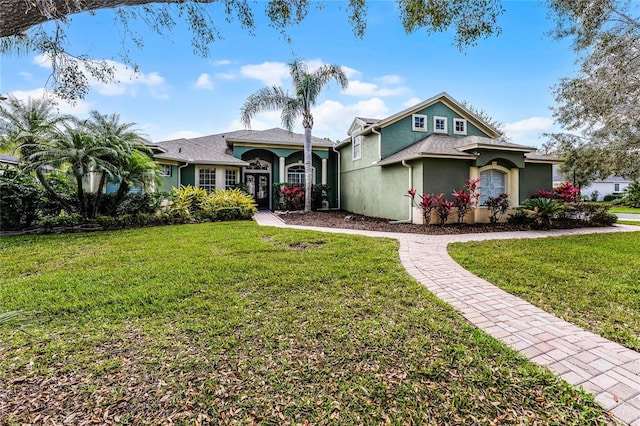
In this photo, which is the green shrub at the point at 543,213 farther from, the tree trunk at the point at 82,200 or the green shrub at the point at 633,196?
the green shrub at the point at 633,196

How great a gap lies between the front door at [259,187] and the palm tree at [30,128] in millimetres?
9450

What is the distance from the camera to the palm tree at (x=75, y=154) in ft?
31.9

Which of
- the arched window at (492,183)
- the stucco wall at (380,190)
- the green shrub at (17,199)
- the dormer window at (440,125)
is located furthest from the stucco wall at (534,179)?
the green shrub at (17,199)

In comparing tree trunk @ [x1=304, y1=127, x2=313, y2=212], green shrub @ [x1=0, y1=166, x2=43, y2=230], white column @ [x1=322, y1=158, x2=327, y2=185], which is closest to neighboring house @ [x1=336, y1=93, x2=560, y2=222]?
white column @ [x1=322, y1=158, x2=327, y2=185]

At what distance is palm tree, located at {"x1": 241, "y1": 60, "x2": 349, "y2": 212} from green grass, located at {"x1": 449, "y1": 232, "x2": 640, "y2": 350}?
423 inches

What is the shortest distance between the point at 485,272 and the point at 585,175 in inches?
1314

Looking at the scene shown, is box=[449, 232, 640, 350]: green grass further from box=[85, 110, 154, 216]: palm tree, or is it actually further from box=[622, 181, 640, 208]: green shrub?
box=[622, 181, 640, 208]: green shrub

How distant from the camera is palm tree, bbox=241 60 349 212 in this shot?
15.0 m

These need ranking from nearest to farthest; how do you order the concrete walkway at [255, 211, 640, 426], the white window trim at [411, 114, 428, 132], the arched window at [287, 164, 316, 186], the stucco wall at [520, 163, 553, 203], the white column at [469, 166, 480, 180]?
the concrete walkway at [255, 211, 640, 426]
the white column at [469, 166, 480, 180]
the stucco wall at [520, 163, 553, 203]
the white window trim at [411, 114, 428, 132]
the arched window at [287, 164, 316, 186]

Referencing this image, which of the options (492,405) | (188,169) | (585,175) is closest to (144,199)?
(188,169)

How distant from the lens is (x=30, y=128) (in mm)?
10875

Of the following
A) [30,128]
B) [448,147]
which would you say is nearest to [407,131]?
A: [448,147]

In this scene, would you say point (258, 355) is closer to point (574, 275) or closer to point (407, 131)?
point (574, 275)

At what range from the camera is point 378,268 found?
579 centimetres
